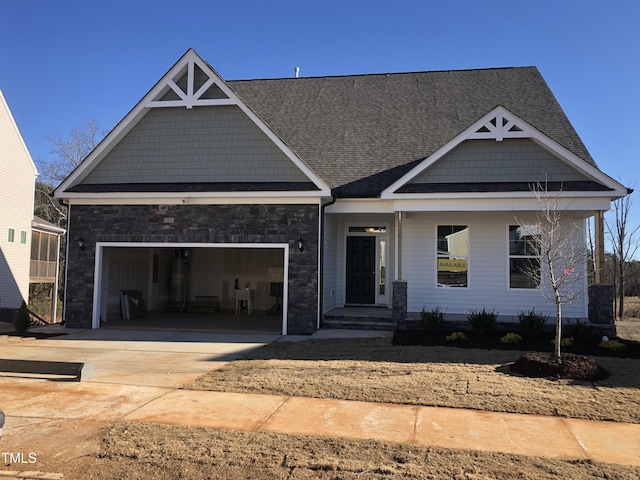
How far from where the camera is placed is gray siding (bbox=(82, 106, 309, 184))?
1330 centimetres

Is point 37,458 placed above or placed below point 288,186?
below

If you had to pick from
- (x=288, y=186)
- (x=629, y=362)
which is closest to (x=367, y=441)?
(x=629, y=362)

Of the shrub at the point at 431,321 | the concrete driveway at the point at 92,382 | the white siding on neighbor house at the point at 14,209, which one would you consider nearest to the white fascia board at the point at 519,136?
the shrub at the point at 431,321

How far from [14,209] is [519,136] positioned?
24.0m

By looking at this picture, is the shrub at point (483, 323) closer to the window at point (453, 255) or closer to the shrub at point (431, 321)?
the shrub at point (431, 321)

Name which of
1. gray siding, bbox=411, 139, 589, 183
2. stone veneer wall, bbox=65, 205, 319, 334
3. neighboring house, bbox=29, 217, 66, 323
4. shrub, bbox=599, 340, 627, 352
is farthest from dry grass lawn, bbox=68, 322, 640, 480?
neighboring house, bbox=29, 217, 66, 323

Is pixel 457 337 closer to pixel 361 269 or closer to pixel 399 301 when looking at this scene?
pixel 399 301

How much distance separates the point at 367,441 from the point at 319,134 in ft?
39.3

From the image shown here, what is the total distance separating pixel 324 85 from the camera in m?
18.5

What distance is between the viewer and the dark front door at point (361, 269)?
601 inches

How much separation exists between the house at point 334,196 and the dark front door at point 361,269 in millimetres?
34

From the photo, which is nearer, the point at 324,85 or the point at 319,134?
the point at 319,134

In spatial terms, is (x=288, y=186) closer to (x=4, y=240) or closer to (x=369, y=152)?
(x=369, y=152)

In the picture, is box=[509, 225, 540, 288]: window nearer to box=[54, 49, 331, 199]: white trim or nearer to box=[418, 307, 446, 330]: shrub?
box=[418, 307, 446, 330]: shrub
